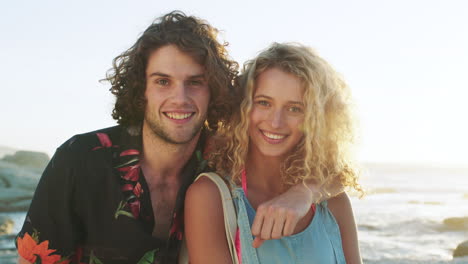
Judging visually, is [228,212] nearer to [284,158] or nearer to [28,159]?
[284,158]

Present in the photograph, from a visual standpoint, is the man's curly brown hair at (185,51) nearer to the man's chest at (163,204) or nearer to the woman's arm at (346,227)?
the man's chest at (163,204)

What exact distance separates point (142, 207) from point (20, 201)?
9.15 meters

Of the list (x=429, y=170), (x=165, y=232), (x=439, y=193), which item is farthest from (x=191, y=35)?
(x=429, y=170)

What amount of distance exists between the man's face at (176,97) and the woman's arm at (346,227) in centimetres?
110

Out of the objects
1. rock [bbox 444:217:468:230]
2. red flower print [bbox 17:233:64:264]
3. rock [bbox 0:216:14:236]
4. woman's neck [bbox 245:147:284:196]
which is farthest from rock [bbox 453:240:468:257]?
rock [bbox 0:216:14:236]

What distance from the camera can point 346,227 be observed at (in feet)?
11.3

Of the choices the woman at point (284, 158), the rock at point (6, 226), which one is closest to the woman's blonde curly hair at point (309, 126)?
the woman at point (284, 158)

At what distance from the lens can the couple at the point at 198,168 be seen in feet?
10.2

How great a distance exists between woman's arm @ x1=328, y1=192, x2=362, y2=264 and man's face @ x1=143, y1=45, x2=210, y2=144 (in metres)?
1.10

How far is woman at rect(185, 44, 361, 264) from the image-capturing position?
9.49 ft

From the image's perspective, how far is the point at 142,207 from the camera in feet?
10.7

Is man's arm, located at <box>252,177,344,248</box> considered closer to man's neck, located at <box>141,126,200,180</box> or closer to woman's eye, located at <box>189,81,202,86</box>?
man's neck, located at <box>141,126,200,180</box>

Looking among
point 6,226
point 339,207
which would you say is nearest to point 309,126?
point 339,207

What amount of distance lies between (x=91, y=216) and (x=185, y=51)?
1299 mm
